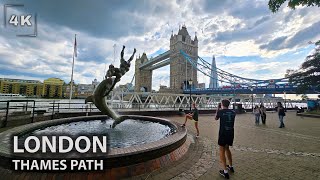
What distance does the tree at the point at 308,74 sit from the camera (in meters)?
23.7

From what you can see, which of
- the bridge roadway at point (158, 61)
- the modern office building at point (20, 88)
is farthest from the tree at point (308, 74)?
the modern office building at point (20, 88)

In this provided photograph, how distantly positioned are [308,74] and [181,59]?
5276 centimetres

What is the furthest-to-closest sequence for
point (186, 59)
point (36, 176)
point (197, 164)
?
point (186, 59) < point (197, 164) < point (36, 176)

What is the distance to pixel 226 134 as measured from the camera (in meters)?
3.95

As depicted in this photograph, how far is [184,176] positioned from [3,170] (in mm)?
3454

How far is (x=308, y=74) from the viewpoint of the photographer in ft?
80.4

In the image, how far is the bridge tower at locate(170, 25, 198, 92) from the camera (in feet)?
238

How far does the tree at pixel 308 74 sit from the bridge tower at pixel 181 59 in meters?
45.2

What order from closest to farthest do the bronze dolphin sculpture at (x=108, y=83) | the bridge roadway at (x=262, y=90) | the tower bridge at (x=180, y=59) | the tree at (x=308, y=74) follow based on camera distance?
1. the bronze dolphin sculpture at (x=108, y=83)
2. the tree at (x=308, y=74)
3. the bridge roadway at (x=262, y=90)
4. the tower bridge at (x=180, y=59)

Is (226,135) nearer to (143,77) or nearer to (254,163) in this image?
(254,163)

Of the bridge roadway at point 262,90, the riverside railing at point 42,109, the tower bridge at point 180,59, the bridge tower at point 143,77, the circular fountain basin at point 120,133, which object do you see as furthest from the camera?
the bridge tower at point 143,77

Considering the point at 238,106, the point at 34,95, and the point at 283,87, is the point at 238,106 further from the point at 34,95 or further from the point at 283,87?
the point at 34,95

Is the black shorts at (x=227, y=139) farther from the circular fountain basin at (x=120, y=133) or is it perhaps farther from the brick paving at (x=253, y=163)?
the circular fountain basin at (x=120, y=133)

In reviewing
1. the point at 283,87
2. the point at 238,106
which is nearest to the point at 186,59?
the point at 283,87
